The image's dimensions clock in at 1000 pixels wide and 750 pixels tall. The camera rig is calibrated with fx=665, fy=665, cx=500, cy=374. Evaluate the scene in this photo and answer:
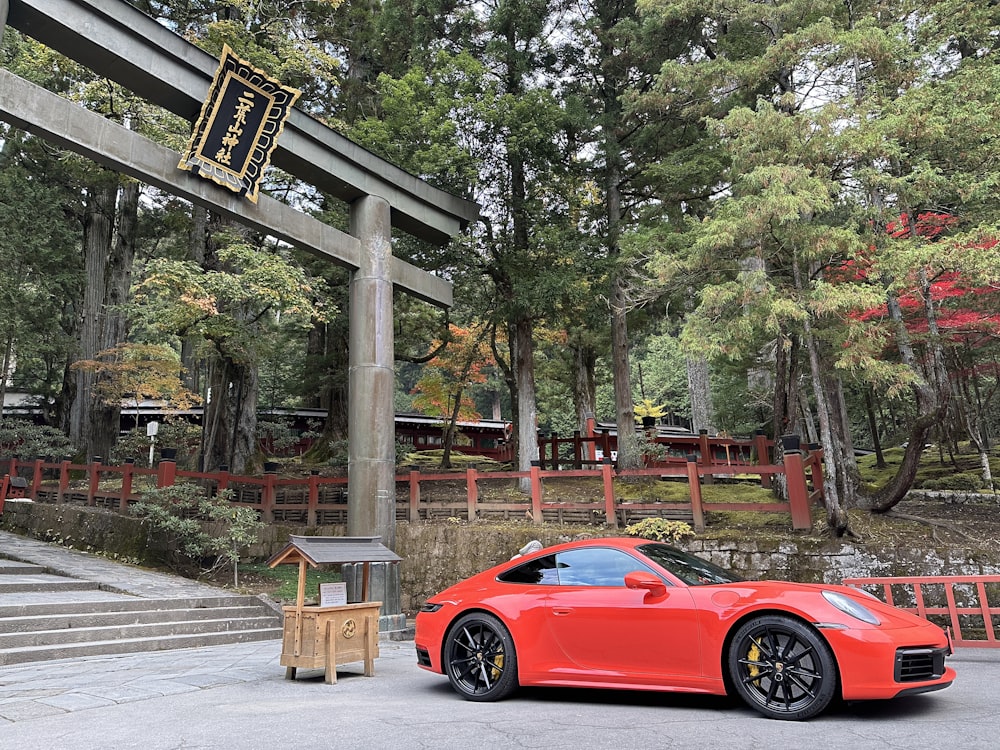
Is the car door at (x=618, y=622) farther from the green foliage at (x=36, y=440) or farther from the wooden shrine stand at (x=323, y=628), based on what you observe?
the green foliage at (x=36, y=440)

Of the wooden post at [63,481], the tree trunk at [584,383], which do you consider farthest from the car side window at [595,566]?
the tree trunk at [584,383]

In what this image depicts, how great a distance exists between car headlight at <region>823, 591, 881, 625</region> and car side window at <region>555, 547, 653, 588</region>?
1.14 metres

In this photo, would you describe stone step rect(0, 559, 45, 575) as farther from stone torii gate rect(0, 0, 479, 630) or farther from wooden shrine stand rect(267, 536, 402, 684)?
wooden shrine stand rect(267, 536, 402, 684)

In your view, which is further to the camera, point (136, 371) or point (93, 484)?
point (136, 371)

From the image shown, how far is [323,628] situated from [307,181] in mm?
6856

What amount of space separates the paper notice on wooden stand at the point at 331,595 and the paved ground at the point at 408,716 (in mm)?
663

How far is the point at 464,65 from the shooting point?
14.1 meters

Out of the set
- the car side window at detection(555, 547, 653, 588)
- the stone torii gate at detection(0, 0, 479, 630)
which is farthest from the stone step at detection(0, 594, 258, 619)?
the car side window at detection(555, 547, 653, 588)

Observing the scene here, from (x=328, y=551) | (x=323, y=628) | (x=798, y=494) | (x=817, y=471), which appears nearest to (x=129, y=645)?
(x=328, y=551)

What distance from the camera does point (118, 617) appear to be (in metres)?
8.35

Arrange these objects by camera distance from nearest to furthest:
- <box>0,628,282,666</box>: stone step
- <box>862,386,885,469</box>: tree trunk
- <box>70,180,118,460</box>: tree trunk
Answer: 1. <box>0,628,282,666</box>: stone step
2. <box>862,386,885,469</box>: tree trunk
3. <box>70,180,118,460</box>: tree trunk

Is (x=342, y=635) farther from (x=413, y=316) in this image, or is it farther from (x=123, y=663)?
(x=413, y=316)

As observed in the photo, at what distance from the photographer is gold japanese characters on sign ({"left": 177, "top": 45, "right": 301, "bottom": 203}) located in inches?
336

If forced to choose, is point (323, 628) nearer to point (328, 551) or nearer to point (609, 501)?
point (328, 551)
